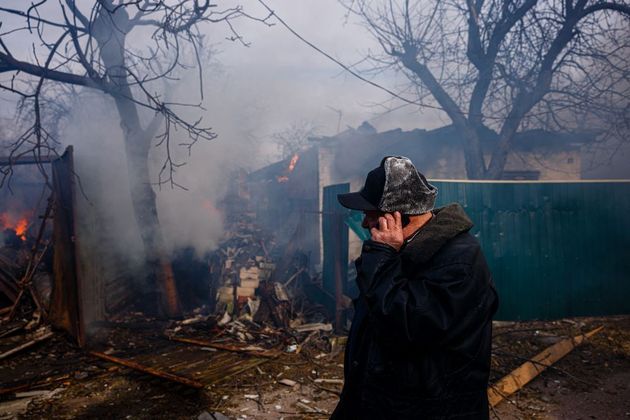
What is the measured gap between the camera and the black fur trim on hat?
1895 mm

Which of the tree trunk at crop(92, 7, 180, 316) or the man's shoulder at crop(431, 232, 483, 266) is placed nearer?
the man's shoulder at crop(431, 232, 483, 266)

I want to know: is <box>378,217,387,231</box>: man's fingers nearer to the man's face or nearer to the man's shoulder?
the man's face

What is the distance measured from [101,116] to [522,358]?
16192 mm

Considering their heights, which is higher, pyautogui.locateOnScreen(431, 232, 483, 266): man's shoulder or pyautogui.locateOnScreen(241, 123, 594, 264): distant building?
pyautogui.locateOnScreen(241, 123, 594, 264): distant building

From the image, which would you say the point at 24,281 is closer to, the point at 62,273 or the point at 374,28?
the point at 62,273

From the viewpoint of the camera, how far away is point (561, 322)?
7.19 m

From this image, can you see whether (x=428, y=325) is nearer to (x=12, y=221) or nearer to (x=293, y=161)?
(x=12, y=221)

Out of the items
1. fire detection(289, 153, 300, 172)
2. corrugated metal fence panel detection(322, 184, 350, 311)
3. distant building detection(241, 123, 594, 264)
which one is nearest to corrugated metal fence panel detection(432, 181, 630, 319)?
corrugated metal fence panel detection(322, 184, 350, 311)

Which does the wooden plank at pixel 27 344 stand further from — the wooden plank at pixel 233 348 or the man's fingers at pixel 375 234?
the man's fingers at pixel 375 234

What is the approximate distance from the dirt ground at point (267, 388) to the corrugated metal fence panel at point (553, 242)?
100cm

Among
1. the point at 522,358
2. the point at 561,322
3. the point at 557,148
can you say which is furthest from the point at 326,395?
the point at 557,148

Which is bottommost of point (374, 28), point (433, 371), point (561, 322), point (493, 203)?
point (561, 322)

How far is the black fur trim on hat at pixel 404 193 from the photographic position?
6.22 ft

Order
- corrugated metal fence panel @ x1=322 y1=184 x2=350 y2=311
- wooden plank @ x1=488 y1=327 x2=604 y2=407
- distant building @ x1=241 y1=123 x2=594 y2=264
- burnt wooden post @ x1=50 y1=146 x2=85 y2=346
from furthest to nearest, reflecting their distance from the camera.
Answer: distant building @ x1=241 y1=123 x2=594 y2=264 → corrugated metal fence panel @ x1=322 y1=184 x2=350 y2=311 → burnt wooden post @ x1=50 y1=146 x2=85 y2=346 → wooden plank @ x1=488 y1=327 x2=604 y2=407
